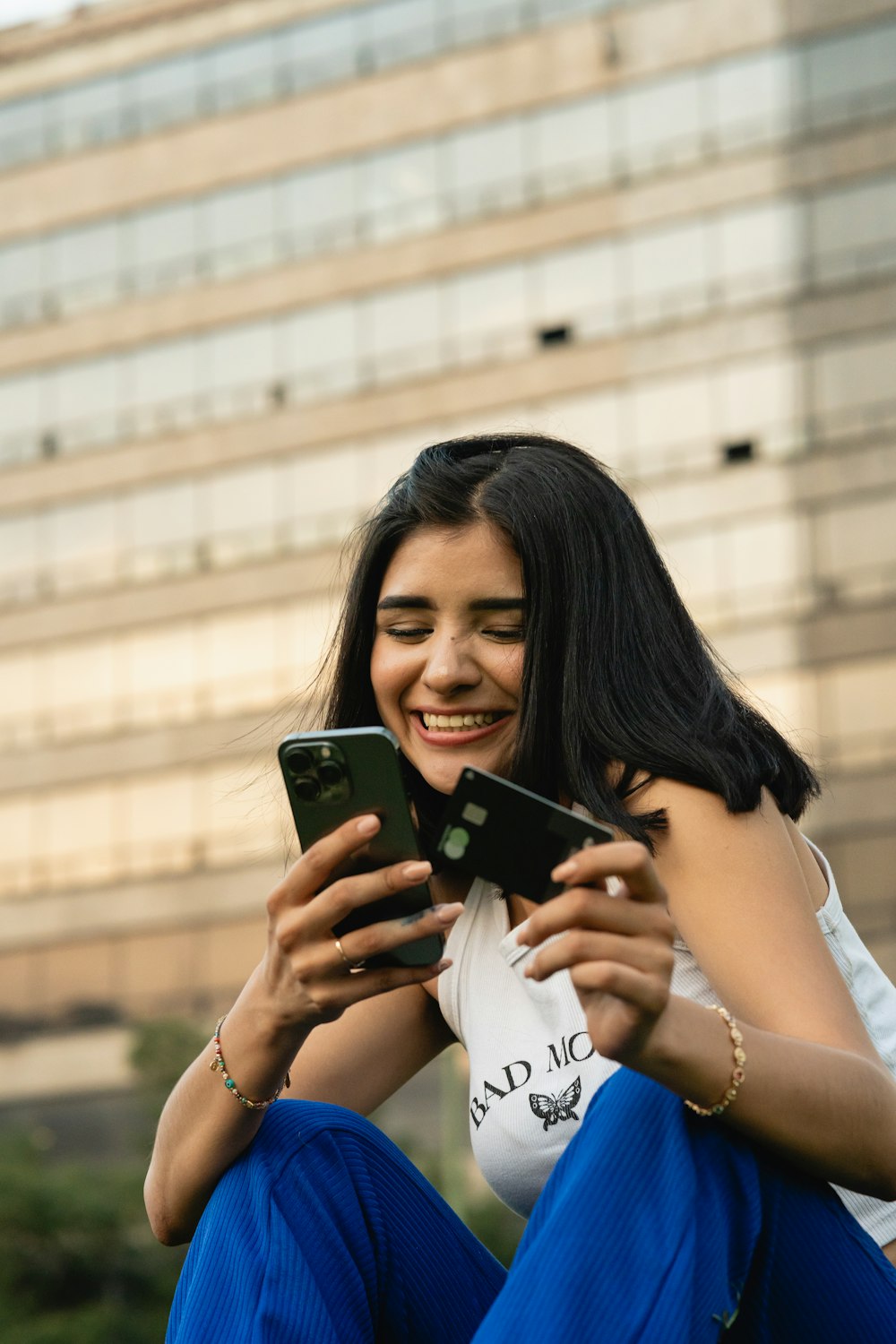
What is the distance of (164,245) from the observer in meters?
33.2

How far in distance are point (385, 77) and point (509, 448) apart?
30721 mm

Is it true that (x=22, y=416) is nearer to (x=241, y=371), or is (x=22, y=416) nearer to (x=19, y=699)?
(x=241, y=371)

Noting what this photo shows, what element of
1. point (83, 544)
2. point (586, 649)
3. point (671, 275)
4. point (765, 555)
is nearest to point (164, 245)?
point (83, 544)

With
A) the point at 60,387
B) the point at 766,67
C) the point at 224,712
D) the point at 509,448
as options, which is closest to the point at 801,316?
the point at 766,67

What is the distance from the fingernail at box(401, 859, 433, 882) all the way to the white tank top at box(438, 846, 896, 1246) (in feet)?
1.34

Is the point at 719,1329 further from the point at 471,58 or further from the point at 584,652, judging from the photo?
the point at 471,58

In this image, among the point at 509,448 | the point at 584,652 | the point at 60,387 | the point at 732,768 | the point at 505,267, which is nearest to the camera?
the point at 732,768

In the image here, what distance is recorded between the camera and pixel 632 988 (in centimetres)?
156

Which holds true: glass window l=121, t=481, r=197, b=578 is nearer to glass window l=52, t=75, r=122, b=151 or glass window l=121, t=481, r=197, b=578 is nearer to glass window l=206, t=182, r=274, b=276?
glass window l=206, t=182, r=274, b=276

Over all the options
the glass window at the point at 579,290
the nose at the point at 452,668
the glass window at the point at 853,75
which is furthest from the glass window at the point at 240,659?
the nose at the point at 452,668

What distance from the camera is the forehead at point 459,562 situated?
2.38m

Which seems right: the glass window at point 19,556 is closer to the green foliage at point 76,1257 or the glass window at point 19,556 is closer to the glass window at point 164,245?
the glass window at point 164,245

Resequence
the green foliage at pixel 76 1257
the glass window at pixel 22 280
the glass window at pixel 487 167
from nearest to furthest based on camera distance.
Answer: the green foliage at pixel 76 1257 → the glass window at pixel 487 167 → the glass window at pixel 22 280

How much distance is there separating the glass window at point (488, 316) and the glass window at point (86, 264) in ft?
23.1
